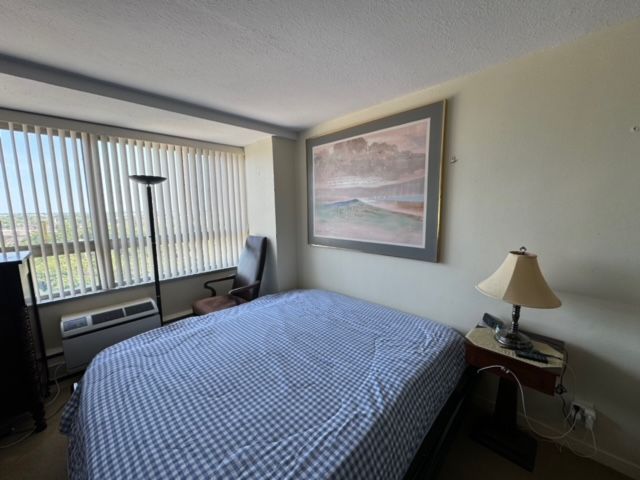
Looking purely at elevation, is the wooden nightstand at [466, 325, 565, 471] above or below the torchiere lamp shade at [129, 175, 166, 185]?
below

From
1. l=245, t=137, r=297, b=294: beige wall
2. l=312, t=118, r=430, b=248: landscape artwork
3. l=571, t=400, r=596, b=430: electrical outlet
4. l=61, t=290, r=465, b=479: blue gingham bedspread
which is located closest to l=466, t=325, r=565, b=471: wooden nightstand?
l=61, t=290, r=465, b=479: blue gingham bedspread

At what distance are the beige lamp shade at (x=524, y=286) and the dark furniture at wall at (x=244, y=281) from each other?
7.41 feet

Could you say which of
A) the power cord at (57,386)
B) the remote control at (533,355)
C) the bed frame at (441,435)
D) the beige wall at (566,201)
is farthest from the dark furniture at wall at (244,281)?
the remote control at (533,355)

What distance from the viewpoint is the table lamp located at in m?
1.32

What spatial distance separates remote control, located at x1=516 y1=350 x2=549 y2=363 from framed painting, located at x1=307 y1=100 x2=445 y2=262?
773mm

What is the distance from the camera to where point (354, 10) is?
1.14 metres

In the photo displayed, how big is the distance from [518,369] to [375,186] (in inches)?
63.1

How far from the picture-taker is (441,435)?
1354 millimetres

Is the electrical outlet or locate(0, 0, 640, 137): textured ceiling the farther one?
the electrical outlet

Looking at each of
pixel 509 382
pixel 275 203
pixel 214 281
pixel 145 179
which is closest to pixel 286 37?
pixel 145 179

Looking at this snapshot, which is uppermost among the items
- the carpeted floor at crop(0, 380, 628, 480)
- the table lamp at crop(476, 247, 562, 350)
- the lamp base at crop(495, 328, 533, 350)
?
the table lamp at crop(476, 247, 562, 350)

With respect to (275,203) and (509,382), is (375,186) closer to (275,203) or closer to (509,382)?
(275,203)

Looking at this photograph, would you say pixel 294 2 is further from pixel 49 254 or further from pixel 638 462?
pixel 638 462

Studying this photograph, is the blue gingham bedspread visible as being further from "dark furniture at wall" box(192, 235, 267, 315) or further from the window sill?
the window sill
